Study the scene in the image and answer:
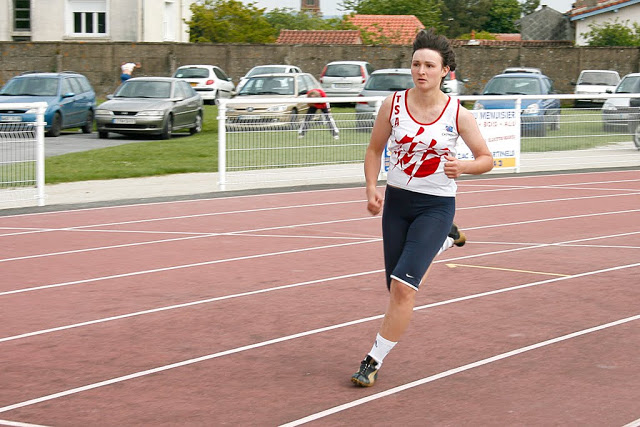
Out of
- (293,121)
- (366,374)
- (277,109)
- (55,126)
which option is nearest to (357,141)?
(293,121)

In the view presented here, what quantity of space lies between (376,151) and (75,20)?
4730cm

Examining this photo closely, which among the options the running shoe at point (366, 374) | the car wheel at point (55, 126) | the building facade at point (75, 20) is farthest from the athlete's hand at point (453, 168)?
the building facade at point (75, 20)

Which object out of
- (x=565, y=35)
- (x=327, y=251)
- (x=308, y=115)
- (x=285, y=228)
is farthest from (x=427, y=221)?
(x=565, y=35)

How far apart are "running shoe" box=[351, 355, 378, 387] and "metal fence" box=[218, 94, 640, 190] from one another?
8784 mm

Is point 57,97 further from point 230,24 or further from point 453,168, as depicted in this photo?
point 230,24

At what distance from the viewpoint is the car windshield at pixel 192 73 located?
36656mm

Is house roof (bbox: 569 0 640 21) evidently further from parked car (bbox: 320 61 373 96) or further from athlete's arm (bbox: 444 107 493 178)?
athlete's arm (bbox: 444 107 493 178)

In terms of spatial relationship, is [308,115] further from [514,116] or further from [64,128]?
[64,128]

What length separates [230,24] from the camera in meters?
58.2

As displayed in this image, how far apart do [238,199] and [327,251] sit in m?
4.43

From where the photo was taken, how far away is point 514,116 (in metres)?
17.7

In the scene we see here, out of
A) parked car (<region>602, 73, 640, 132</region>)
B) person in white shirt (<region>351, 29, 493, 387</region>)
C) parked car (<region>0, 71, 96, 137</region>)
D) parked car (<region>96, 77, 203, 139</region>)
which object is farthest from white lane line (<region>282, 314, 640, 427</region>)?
parked car (<region>0, 71, 96, 137</region>)

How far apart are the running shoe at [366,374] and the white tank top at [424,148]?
3.15ft

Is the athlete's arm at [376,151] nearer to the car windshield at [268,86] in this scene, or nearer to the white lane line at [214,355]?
the white lane line at [214,355]
